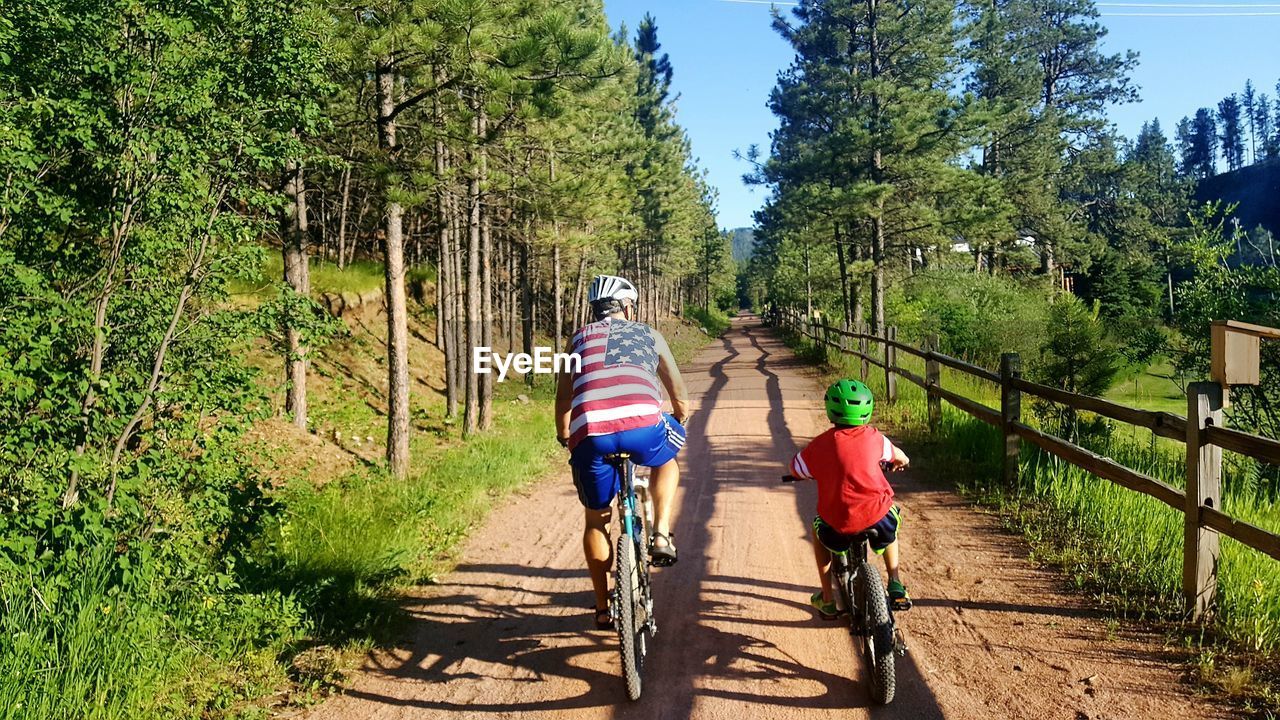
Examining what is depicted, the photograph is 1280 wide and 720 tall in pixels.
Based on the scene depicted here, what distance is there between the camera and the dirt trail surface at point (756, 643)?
3873 mm

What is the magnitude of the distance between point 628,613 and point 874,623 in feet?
3.78

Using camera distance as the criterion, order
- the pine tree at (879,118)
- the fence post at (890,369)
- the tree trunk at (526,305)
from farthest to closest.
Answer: the tree trunk at (526,305), the pine tree at (879,118), the fence post at (890,369)

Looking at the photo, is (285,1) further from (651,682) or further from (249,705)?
(651,682)

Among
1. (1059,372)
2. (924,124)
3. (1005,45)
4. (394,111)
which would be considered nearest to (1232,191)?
(1005,45)

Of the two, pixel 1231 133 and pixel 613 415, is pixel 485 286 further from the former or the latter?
pixel 1231 133

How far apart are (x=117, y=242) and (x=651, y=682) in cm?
391

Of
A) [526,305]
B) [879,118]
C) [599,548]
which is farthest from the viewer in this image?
[526,305]

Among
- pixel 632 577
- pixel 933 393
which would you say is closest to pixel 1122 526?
pixel 632 577

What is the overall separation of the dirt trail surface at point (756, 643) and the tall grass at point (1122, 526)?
33 centimetres

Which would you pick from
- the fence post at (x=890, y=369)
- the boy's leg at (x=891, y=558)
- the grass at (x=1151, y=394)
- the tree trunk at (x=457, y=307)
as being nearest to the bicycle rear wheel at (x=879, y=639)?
the boy's leg at (x=891, y=558)

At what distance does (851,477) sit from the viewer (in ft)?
13.1

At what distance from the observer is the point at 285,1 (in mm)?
5504

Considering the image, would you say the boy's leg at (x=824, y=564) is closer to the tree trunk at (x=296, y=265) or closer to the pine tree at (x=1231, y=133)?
the tree trunk at (x=296, y=265)

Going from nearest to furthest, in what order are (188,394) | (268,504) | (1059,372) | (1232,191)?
(188,394) < (268,504) < (1059,372) < (1232,191)
